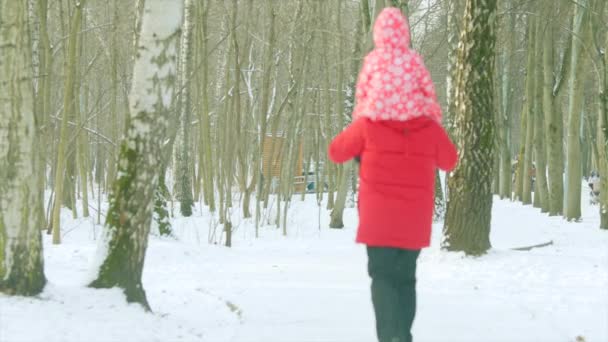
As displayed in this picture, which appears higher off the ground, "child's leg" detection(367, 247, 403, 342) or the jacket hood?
the jacket hood

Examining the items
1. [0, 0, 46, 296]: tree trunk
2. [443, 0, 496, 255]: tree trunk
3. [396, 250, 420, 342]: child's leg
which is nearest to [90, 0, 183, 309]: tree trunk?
[0, 0, 46, 296]: tree trunk

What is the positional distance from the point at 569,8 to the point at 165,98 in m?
18.4

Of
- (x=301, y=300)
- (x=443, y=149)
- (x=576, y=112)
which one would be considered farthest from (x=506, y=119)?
(x=443, y=149)

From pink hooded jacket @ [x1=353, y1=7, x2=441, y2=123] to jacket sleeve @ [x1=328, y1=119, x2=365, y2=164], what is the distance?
0.09m

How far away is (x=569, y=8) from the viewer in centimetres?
2147

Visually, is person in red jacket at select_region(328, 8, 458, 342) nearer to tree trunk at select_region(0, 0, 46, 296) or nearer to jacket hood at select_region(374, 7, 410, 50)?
jacket hood at select_region(374, 7, 410, 50)

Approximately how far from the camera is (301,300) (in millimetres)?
6879

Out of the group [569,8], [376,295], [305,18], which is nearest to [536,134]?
[569,8]

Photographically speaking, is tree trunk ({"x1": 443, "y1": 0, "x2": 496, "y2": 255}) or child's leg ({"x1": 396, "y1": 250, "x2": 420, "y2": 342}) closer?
child's leg ({"x1": 396, "y1": 250, "x2": 420, "y2": 342})

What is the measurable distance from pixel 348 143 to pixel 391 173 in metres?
0.29

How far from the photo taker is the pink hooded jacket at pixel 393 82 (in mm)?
4344

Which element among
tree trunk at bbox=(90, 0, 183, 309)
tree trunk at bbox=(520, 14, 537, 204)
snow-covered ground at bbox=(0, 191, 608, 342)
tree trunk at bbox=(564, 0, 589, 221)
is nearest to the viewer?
snow-covered ground at bbox=(0, 191, 608, 342)

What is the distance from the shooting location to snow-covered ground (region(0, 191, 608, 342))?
→ 16.4 feet

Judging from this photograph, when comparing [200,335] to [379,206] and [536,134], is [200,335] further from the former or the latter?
[536,134]
